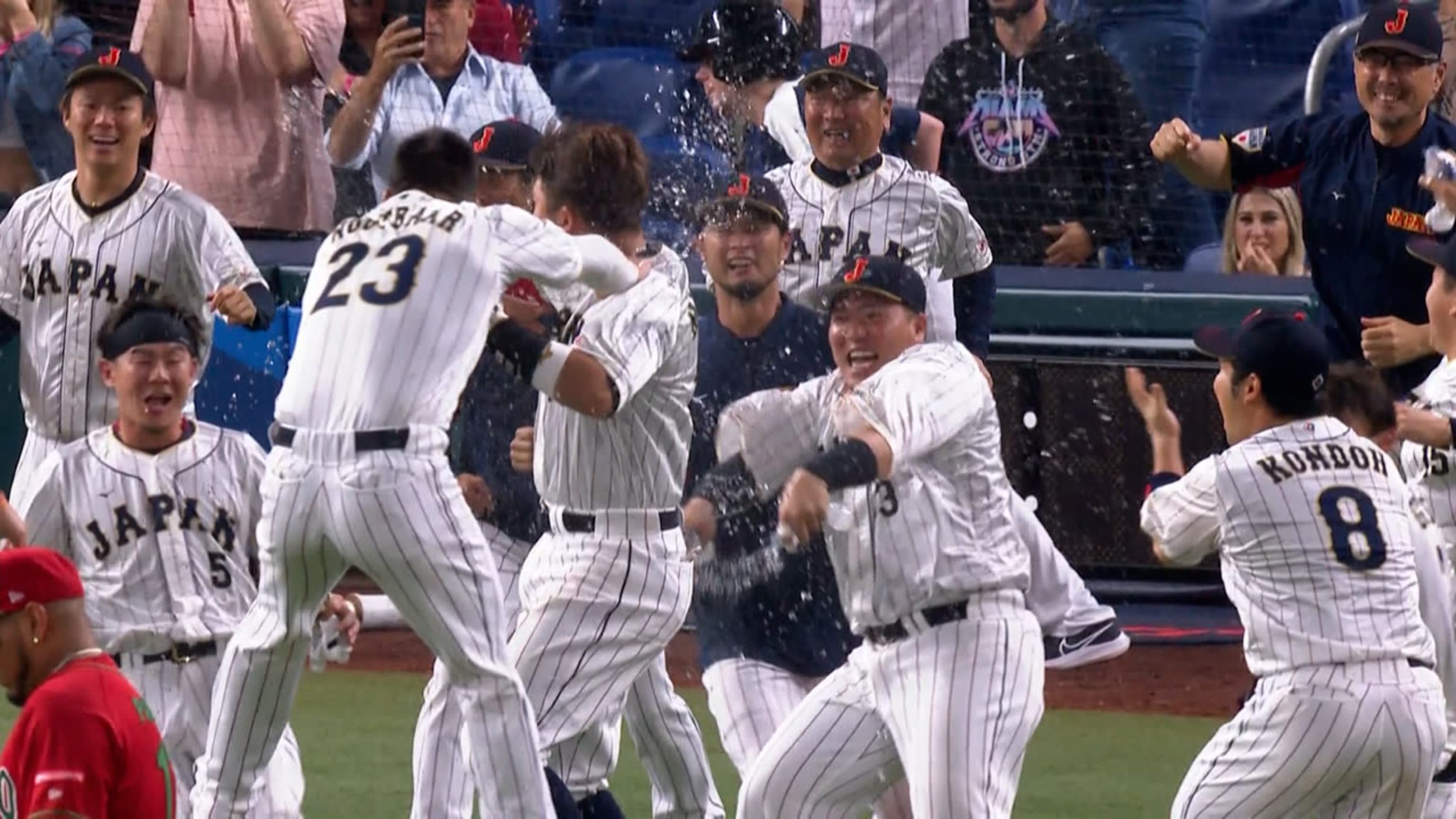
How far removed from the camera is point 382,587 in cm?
541

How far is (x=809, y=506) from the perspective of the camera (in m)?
4.82

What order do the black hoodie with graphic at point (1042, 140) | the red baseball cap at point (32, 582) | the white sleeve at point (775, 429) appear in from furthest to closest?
the black hoodie with graphic at point (1042, 140) < the white sleeve at point (775, 429) < the red baseball cap at point (32, 582)

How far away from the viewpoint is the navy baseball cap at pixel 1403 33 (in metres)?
7.09

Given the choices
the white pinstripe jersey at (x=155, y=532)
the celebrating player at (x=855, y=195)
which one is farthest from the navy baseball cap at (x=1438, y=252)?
the white pinstripe jersey at (x=155, y=532)

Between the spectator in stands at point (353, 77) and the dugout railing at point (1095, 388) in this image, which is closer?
the dugout railing at point (1095, 388)

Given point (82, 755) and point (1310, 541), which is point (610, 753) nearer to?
point (1310, 541)

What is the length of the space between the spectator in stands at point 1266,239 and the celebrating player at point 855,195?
2.17 metres

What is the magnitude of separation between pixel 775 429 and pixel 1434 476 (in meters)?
1.86

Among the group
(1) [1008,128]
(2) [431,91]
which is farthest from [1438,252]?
(2) [431,91]

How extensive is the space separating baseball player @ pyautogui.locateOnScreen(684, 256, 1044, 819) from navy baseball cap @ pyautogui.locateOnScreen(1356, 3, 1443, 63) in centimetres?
208

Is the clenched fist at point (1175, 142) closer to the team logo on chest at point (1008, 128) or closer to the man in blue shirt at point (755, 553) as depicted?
the man in blue shirt at point (755, 553)

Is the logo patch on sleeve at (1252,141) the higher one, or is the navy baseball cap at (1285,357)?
the logo patch on sleeve at (1252,141)

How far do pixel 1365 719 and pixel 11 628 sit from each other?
2628mm

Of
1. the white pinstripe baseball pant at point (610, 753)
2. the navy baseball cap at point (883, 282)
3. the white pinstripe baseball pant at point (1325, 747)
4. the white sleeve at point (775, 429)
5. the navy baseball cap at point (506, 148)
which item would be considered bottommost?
the white pinstripe baseball pant at point (610, 753)
